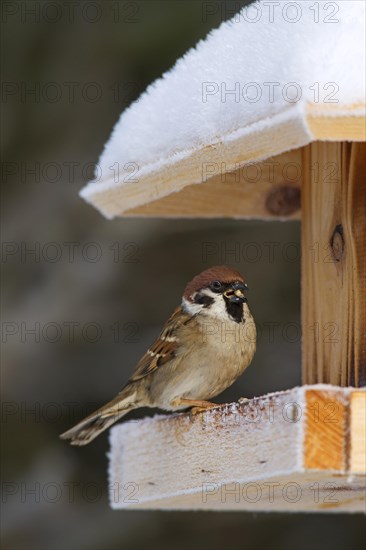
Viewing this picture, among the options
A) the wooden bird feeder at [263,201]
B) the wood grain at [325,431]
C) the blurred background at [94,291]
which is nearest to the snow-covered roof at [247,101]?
the wooden bird feeder at [263,201]

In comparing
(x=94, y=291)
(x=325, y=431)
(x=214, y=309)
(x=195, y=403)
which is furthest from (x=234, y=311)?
(x=94, y=291)

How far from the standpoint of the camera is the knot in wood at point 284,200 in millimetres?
3939

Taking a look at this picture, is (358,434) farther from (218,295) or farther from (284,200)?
(284,200)

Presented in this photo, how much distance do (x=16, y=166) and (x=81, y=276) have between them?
2.25 ft

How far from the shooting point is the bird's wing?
3688 mm

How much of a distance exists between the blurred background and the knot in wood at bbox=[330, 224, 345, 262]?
9.35ft

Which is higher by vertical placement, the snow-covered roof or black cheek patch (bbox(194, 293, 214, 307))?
the snow-covered roof

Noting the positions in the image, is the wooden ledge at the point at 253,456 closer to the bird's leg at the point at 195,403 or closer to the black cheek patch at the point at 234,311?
the bird's leg at the point at 195,403

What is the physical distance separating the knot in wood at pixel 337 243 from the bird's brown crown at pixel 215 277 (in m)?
0.48

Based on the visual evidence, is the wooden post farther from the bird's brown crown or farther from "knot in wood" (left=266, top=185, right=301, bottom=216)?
"knot in wood" (left=266, top=185, right=301, bottom=216)

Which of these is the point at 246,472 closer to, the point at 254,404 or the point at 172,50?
the point at 254,404

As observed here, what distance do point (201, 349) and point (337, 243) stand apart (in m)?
0.59

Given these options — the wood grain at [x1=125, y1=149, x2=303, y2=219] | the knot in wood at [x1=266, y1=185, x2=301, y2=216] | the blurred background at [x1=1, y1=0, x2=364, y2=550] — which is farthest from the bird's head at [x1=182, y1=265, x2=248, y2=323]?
the blurred background at [x1=1, y1=0, x2=364, y2=550]

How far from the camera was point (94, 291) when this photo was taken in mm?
6211
